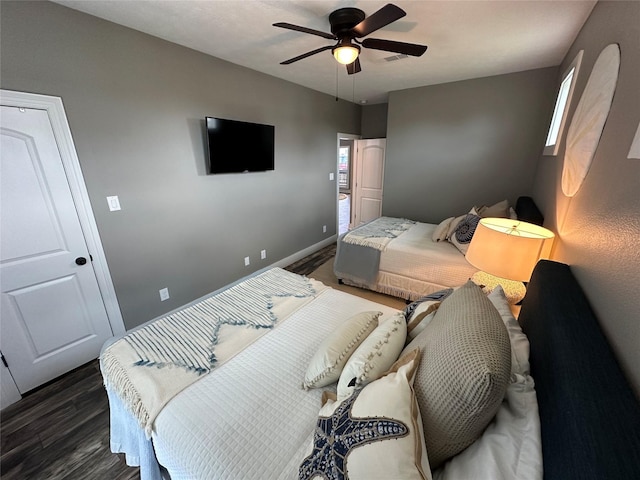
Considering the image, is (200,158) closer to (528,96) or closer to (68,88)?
(68,88)

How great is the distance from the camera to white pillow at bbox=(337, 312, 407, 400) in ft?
3.11

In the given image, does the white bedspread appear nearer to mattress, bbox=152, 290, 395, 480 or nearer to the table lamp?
the table lamp

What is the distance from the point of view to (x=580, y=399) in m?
0.60

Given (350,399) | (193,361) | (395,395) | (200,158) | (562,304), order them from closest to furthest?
1. (395,395)
2. (350,399)
3. (562,304)
4. (193,361)
5. (200,158)

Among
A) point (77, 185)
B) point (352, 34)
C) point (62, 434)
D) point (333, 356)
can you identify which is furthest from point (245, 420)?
point (352, 34)

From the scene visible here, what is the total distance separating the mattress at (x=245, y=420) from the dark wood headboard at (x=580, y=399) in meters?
0.75

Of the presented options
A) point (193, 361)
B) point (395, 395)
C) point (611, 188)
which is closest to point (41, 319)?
point (193, 361)

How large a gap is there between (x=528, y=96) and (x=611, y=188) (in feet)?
9.80

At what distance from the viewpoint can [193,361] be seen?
4.20 ft

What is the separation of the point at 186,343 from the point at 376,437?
1125mm

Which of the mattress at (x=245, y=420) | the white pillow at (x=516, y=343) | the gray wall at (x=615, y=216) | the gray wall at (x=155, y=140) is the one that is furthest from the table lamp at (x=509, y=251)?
the gray wall at (x=155, y=140)

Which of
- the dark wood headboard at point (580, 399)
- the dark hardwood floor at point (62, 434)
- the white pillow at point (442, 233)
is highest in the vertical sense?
the dark wood headboard at point (580, 399)

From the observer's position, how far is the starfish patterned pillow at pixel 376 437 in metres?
0.63

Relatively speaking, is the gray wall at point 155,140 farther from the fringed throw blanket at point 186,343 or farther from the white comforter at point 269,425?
the white comforter at point 269,425
